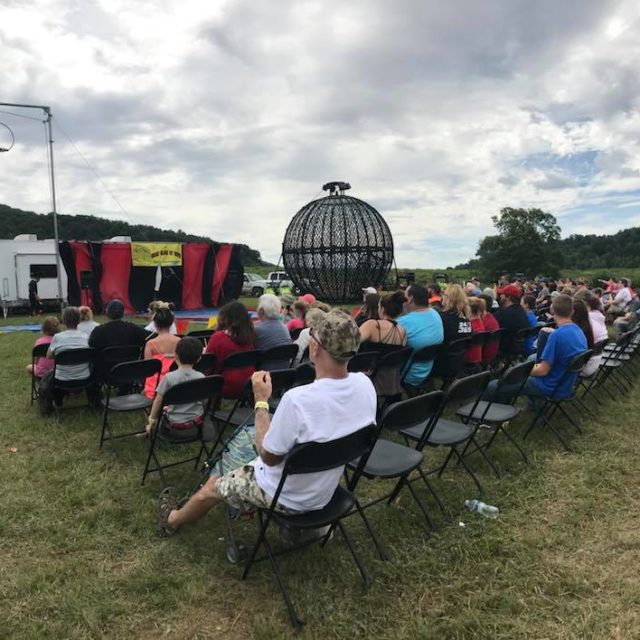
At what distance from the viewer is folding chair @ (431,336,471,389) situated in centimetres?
534

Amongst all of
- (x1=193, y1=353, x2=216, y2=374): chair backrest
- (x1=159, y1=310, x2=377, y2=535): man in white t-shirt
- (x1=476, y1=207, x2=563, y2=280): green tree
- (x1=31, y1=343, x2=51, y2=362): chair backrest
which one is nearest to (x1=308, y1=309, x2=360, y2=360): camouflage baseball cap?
(x1=159, y1=310, x2=377, y2=535): man in white t-shirt

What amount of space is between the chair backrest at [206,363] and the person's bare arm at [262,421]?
1567 millimetres

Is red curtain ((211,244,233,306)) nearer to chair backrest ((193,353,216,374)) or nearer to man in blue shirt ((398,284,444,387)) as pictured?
man in blue shirt ((398,284,444,387))

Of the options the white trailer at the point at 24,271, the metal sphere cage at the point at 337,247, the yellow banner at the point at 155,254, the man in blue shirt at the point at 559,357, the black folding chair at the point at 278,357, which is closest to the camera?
the man in blue shirt at the point at 559,357

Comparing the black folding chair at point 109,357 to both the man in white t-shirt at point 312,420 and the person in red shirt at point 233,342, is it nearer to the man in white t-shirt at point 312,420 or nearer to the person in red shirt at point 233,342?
the person in red shirt at point 233,342

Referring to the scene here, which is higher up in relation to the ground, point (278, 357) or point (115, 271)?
point (115, 271)

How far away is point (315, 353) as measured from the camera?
234cm

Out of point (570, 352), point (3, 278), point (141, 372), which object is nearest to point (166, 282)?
point (3, 278)

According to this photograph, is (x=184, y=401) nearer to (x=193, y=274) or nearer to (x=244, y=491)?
(x=244, y=491)

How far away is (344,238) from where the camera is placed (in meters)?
17.6

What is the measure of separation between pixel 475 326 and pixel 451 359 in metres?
1.02

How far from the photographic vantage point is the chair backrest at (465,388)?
3234 millimetres

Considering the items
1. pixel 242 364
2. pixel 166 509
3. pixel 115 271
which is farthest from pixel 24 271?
pixel 166 509

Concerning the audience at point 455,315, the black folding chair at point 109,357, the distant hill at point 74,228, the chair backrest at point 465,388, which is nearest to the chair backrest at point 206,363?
the black folding chair at point 109,357
